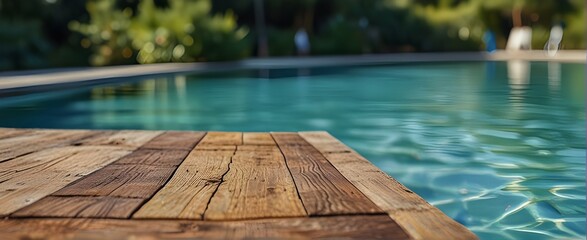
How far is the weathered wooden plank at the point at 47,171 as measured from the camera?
2619 mm

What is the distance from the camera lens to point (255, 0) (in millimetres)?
27531

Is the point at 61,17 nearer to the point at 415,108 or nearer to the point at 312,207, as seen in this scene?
the point at 415,108

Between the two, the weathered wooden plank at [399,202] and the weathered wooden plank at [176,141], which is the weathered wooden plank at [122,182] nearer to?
the weathered wooden plank at [176,141]

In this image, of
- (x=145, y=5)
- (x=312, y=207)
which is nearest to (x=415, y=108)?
(x=312, y=207)

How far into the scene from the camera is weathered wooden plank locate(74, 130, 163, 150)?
14.0ft

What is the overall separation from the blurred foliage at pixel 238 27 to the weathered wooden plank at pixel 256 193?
1360 cm

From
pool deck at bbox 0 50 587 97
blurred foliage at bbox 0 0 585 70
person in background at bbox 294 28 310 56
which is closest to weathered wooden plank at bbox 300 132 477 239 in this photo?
pool deck at bbox 0 50 587 97

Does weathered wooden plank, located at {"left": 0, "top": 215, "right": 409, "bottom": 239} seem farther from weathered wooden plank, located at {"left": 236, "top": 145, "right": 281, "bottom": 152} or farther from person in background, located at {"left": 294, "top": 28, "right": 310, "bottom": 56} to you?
person in background, located at {"left": 294, "top": 28, "right": 310, "bottom": 56}

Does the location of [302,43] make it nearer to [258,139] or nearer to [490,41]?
[490,41]

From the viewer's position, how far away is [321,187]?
9.24 ft

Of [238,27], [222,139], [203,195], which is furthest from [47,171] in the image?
[238,27]

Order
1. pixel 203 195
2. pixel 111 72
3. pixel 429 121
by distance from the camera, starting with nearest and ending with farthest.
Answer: pixel 203 195, pixel 429 121, pixel 111 72

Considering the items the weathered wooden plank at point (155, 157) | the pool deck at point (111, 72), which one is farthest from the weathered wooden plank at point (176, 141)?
the pool deck at point (111, 72)

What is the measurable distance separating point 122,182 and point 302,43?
24432 millimetres
